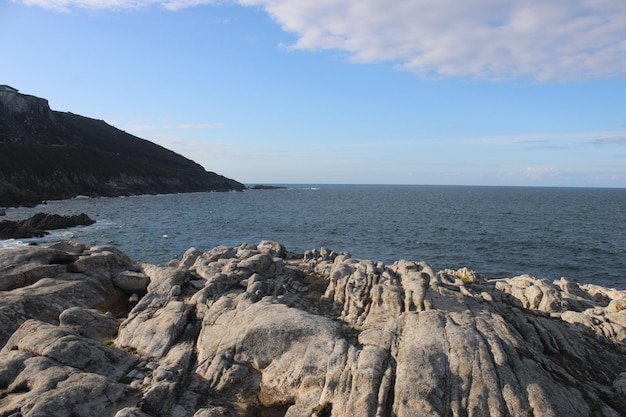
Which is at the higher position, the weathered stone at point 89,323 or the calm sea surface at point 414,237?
the weathered stone at point 89,323

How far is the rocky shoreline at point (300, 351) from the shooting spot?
1366 centimetres

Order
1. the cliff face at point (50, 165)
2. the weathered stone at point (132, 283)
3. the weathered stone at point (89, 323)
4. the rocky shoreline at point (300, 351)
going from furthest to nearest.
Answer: the cliff face at point (50, 165) → the weathered stone at point (132, 283) → the weathered stone at point (89, 323) → the rocky shoreline at point (300, 351)

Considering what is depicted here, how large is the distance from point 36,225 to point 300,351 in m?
71.2

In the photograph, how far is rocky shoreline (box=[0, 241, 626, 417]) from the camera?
44.8 ft

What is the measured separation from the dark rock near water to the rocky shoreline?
144 feet

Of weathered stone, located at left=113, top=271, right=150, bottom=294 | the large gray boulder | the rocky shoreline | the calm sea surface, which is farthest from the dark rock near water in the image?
weathered stone, located at left=113, top=271, right=150, bottom=294

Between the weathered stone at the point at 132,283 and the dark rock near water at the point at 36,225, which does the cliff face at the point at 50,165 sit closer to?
the dark rock near water at the point at 36,225

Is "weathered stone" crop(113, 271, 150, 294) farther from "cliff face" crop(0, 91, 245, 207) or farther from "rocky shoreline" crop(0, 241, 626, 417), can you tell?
"cliff face" crop(0, 91, 245, 207)

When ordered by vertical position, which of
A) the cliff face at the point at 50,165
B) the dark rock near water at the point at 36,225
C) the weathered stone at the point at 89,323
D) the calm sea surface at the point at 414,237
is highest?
the cliff face at the point at 50,165

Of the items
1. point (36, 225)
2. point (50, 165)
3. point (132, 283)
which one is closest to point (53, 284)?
point (132, 283)

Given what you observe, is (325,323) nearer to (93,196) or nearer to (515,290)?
(515,290)

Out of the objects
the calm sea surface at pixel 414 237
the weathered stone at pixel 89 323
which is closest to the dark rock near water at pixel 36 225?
the calm sea surface at pixel 414 237

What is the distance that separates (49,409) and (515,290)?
28156 millimetres

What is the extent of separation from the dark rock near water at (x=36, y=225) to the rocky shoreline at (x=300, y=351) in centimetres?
4389
